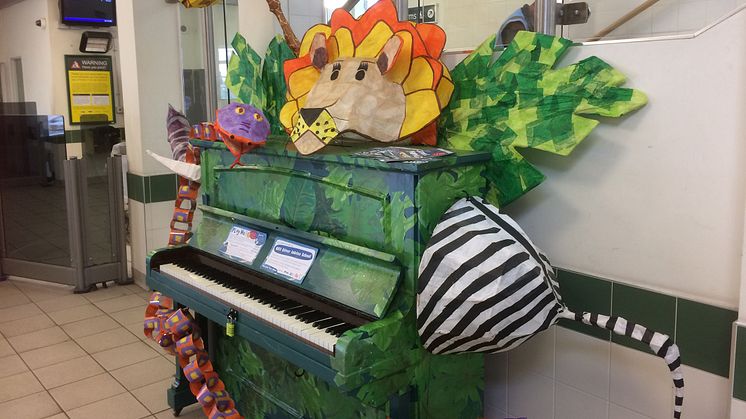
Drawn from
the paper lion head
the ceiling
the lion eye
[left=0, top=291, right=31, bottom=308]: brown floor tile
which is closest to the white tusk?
the paper lion head

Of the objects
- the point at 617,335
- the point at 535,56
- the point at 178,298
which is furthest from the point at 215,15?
the point at 617,335

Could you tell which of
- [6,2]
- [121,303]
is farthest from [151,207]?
Answer: [6,2]

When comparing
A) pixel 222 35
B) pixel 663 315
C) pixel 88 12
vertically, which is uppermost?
pixel 88 12

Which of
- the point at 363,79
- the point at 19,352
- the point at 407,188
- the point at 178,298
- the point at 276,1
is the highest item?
the point at 276,1

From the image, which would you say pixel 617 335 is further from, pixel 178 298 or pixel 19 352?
pixel 19 352

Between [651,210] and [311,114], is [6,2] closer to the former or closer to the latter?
[311,114]

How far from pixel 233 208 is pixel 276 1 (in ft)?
3.14

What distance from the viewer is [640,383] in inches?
82.6

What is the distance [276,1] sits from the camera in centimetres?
292

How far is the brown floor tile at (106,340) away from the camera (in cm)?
404

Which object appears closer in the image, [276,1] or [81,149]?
[276,1]

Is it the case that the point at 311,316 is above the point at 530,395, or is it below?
above

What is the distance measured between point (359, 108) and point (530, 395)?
125cm

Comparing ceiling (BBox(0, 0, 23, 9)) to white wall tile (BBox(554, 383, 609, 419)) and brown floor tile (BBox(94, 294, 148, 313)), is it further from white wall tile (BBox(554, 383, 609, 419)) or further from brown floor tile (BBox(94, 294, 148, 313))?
white wall tile (BBox(554, 383, 609, 419))
